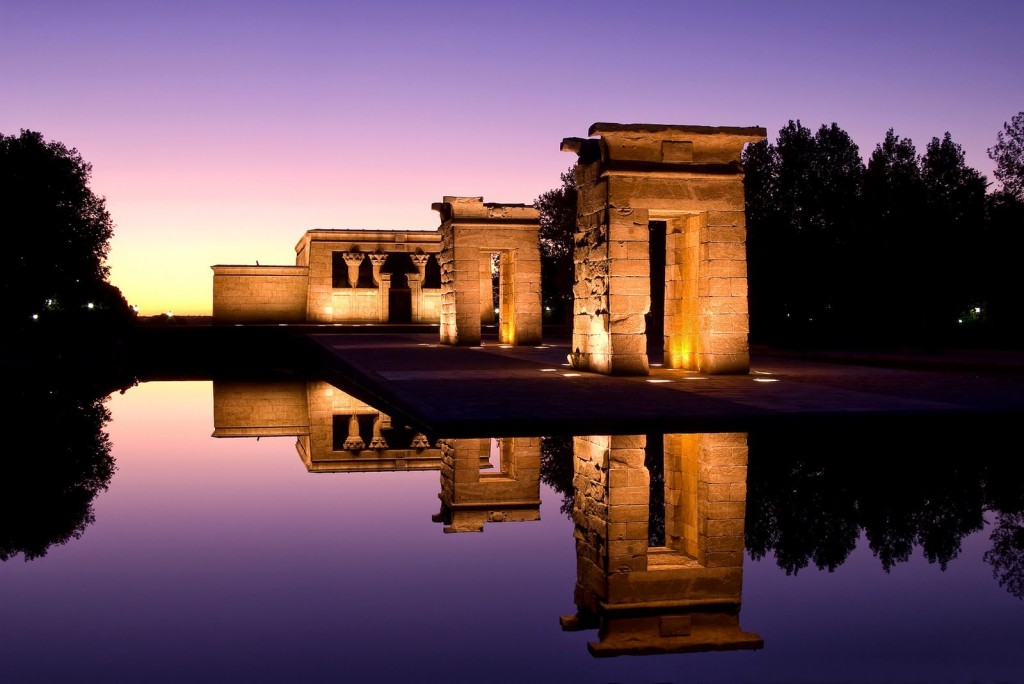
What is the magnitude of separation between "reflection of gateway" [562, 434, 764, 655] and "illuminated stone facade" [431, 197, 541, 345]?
1935 cm

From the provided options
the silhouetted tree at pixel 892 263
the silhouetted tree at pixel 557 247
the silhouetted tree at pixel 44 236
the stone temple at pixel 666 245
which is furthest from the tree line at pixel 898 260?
the silhouetted tree at pixel 44 236

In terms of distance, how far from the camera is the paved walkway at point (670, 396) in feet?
30.8

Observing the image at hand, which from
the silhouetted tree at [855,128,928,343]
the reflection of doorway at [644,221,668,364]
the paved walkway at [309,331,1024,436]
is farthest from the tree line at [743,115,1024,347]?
the paved walkway at [309,331,1024,436]

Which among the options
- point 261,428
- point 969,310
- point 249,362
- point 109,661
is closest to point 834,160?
point 969,310

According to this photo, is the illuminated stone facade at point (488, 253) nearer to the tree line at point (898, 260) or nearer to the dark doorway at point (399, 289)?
the tree line at point (898, 260)

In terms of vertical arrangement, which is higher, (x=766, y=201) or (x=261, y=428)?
(x=766, y=201)

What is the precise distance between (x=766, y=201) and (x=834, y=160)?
18.2 feet

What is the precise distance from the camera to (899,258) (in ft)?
84.7

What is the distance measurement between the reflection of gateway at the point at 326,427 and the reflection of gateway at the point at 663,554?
5.57 feet

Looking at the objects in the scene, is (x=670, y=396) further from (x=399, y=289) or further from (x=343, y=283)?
(x=343, y=283)

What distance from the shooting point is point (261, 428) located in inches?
444

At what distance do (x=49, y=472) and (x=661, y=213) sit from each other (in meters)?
11.2

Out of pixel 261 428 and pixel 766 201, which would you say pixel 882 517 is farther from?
pixel 766 201

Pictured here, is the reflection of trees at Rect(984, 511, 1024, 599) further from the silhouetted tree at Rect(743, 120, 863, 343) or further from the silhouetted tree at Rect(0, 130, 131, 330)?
the silhouetted tree at Rect(0, 130, 131, 330)
